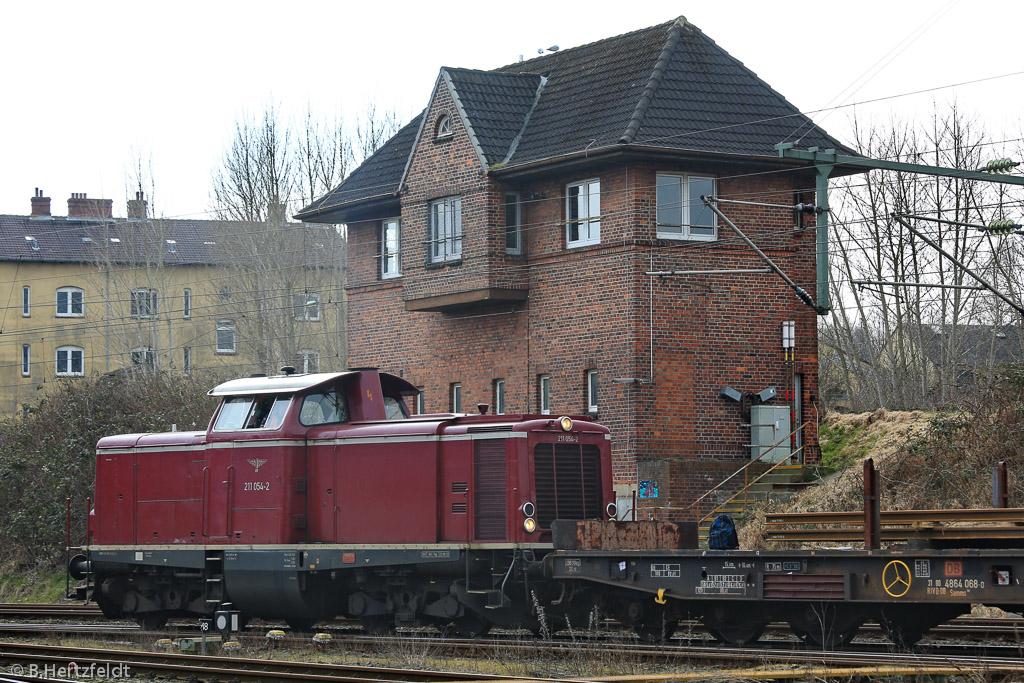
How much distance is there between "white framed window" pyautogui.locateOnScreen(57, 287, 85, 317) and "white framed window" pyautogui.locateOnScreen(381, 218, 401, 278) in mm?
34443

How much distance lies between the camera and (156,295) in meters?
57.6

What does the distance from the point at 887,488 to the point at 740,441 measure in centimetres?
372

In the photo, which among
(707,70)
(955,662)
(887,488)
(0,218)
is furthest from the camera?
(0,218)

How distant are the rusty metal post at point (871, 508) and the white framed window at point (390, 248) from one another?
2164 cm

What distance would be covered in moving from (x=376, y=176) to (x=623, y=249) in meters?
9.51

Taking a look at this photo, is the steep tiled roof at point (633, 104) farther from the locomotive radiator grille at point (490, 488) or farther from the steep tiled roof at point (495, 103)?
the locomotive radiator grille at point (490, 488)

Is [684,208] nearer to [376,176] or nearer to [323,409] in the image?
[376,176]

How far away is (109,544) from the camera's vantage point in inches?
809

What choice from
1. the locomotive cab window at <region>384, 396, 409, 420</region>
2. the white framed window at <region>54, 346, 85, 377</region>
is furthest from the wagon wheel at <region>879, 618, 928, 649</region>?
A: the white framed window at <region>54, 346, 85, 377</region>

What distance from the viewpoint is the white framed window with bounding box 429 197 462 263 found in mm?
31078

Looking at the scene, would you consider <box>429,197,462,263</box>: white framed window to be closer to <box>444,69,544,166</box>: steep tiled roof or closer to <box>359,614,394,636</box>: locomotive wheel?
<box>444,69,544,166</box>: steep tiled roof

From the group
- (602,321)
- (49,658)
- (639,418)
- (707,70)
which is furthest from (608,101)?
(49,658)

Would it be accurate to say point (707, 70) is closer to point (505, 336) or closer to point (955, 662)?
point (505, 336)

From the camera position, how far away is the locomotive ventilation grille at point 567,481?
1692cm
